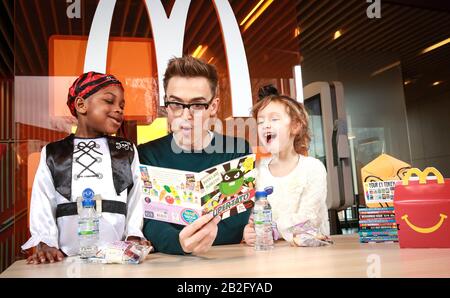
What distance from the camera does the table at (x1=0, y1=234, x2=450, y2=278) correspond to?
1.50 metres

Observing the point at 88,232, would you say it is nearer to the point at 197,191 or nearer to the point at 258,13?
the point at 197,191

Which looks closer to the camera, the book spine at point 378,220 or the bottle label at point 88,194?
the bottle label at point 88,194

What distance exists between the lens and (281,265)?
164 cm

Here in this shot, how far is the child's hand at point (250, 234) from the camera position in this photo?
95.0 inches

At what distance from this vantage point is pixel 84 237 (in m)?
1.98

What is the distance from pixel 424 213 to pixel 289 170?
2.82 ft

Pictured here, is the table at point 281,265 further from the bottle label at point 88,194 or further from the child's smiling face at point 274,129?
the child's smiling face at point 274,129

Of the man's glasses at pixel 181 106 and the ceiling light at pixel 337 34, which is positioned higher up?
the ceiling light at pixel 337 34

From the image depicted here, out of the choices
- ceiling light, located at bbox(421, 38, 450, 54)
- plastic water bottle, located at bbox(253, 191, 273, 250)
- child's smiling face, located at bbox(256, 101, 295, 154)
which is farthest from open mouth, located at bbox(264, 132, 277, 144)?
ceiling light, located at bbox(421, 38, 450, 54)

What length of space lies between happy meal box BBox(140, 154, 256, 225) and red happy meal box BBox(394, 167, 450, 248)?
0.74 metres

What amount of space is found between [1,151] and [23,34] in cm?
80

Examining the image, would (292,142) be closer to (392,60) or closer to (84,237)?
(84,237)

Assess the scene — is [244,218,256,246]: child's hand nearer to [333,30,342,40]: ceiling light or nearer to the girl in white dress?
the girl in white dress
